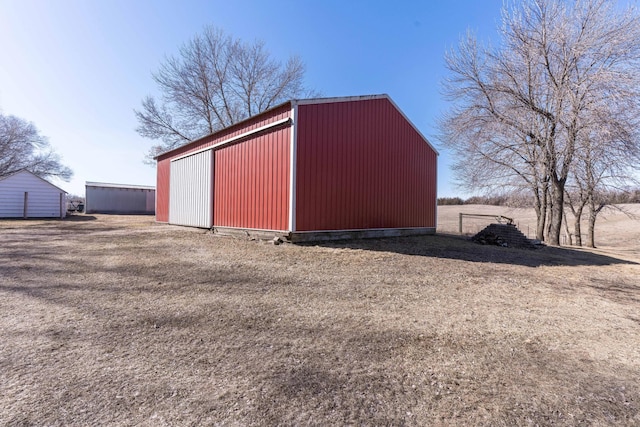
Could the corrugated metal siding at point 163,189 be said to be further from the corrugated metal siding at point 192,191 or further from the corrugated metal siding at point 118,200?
the corrugated metal siding at point 118,200

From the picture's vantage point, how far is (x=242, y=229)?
32.1 feet

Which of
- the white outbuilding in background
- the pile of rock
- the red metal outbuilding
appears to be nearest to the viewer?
the red metal outbuilding

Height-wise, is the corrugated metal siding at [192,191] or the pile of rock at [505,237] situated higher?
the corrugated metal siding at [192,191]

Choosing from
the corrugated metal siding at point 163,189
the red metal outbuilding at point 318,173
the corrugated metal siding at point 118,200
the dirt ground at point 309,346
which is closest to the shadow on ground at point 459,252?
the red metal outbuilding at point 318,173

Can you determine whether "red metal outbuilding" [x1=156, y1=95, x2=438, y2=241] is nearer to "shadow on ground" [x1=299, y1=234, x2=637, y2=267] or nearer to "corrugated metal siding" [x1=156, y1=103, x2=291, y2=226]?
"corrugated metal siding" [x1=156, y1=103, x2=291, y2=226]

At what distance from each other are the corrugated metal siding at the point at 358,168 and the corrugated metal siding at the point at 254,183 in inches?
20.6

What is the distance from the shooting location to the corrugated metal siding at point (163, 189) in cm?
1516

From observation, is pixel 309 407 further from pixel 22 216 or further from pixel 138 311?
pixel 22 216

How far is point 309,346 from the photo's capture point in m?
2.88

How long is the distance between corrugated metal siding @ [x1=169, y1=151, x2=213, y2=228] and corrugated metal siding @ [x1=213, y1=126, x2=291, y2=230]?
587mm

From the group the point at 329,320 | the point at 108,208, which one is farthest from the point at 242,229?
the point at 108,208

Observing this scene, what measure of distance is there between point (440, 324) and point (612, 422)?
1.67 metres

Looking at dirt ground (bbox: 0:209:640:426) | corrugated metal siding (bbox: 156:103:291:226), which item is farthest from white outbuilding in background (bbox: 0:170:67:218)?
dirt ground (bbox: 0:209:640:426)

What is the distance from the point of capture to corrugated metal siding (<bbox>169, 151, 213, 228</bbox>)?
11.7 meters
